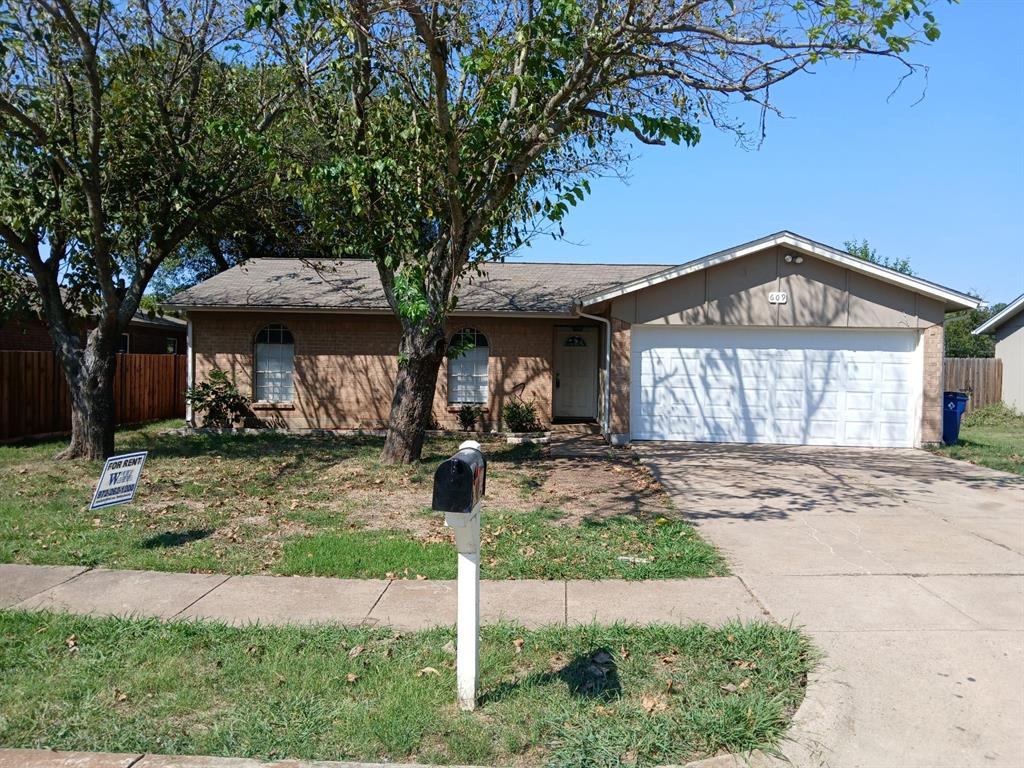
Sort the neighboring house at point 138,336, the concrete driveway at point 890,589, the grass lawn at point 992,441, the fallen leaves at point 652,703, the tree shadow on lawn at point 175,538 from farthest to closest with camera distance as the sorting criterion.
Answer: the neighboring house at point 138,336 < the grass lawn at point 992,441 < the tree shadow on lawn at point 175,538 < the fallen leaves at point 652,703 < the concrete driveway at point 890,589

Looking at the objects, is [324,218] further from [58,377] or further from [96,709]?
[58,377]

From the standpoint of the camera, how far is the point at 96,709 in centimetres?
425

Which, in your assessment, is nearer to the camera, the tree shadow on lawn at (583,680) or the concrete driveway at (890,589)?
the concrete driveway at (890,589)

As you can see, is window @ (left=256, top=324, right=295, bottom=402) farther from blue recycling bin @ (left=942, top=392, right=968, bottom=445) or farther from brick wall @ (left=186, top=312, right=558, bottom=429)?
blue recycling bin @ (left=942, top=392, right=968, bottom=445)

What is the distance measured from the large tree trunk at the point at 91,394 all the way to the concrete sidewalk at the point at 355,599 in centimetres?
635

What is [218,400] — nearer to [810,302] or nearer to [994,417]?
[810,302]

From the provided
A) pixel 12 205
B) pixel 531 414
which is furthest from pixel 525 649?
pixel 531 414

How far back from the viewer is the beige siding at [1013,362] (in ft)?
82.7

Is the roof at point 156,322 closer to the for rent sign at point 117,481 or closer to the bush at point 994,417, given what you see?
the for rent sign at point 117,481

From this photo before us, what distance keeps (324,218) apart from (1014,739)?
964 centimetres

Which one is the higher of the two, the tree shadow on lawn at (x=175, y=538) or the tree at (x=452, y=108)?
the tree at (x=452, y=108)

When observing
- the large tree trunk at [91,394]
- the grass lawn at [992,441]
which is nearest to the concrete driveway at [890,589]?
the grass lawn at [992,441]

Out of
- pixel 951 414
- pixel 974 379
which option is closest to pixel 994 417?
pixel 974 379

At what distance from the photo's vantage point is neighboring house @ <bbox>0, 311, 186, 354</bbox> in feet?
82.4
